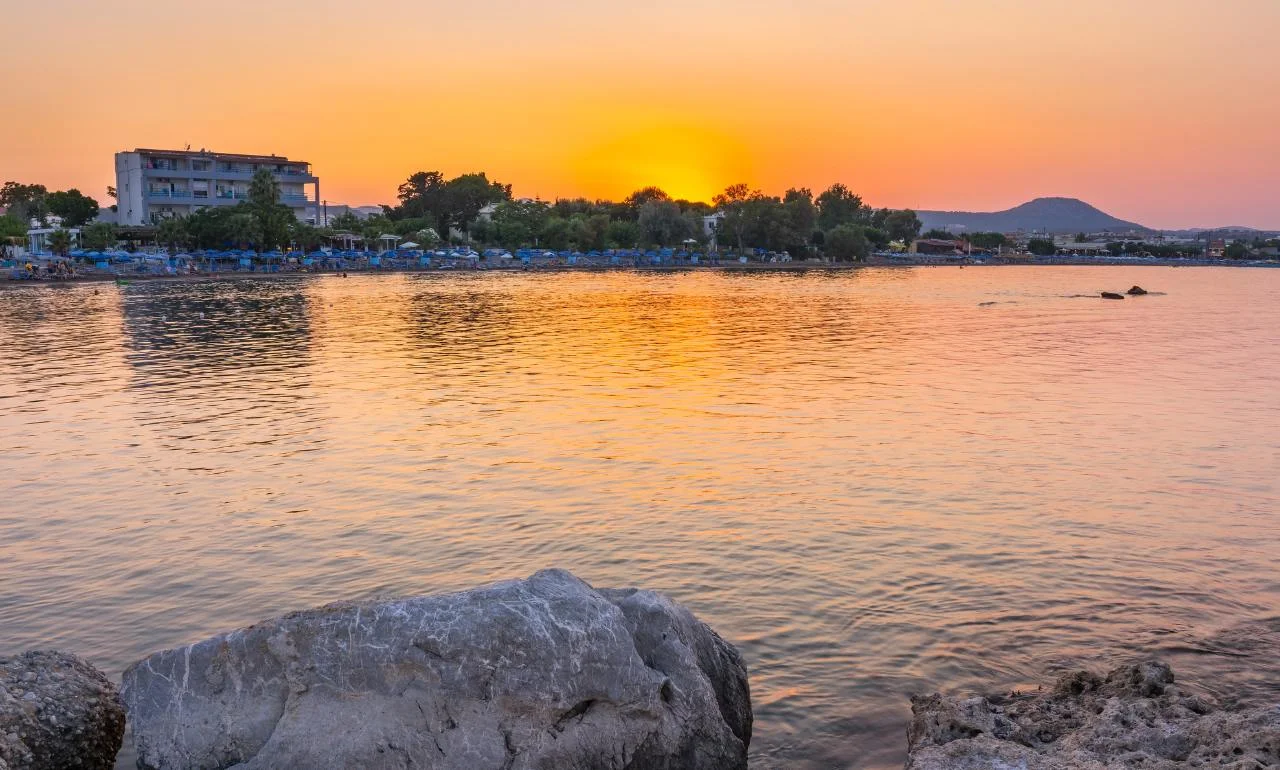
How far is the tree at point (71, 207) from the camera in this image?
411ft

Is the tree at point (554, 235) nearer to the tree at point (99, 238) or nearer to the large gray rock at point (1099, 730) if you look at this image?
the tree at point (99, 238)

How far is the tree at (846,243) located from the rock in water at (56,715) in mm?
164404

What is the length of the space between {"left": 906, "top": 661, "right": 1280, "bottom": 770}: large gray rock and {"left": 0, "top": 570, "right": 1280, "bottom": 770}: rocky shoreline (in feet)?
0.06

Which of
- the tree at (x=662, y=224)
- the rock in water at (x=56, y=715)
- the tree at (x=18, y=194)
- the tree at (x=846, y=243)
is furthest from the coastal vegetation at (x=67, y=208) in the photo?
the rock in water at (x=56, y=715)

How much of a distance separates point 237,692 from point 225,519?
8379 mm

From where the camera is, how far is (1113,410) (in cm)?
2227

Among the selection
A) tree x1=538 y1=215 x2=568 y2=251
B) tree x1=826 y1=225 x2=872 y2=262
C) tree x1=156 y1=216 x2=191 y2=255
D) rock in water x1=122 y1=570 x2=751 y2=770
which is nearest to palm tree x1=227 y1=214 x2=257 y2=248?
tree x1=156 y1=216 x2=191 y2=255

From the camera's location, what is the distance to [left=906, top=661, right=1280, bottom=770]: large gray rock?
18.8 feet

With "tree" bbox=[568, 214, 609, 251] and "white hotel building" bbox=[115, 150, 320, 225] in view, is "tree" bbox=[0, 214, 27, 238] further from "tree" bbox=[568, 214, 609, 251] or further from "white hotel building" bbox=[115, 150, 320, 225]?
"tree" bbox=[568, 214, 609, 251]

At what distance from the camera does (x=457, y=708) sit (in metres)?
5.80

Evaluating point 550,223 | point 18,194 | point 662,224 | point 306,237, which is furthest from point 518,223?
point 18,194

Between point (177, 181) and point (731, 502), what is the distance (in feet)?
396

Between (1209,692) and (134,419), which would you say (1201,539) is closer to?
(1209,692)

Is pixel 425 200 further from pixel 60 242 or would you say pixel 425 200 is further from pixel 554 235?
pixel 60 242
